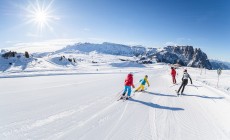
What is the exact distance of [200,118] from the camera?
8289 mm

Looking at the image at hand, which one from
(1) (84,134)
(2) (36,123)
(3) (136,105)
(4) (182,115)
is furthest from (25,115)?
(4) (182,115)

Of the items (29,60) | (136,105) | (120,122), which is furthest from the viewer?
(29,60)

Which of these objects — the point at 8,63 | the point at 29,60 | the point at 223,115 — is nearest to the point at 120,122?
the point at 223,115

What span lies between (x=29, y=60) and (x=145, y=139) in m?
60.2

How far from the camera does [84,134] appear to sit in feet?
19.2

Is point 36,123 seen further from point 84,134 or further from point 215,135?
point 215,135

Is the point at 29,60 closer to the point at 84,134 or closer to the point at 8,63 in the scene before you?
the point at 8,63

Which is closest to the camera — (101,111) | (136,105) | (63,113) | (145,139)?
(145,139)

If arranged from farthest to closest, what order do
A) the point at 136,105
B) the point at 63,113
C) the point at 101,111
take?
1. the point at 136,105
2. the point at 101,111
3. the point at 63,113

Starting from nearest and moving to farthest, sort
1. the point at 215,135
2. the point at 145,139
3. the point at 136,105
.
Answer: the point at 145,139
the point at 215,135
the point at 136,105

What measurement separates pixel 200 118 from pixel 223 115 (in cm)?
141

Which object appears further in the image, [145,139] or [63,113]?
[63,113]

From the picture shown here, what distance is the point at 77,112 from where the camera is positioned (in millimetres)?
8203

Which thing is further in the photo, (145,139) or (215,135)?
(215,135)
